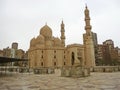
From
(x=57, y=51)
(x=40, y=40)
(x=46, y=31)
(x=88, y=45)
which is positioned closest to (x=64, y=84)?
(x=88, y=45)

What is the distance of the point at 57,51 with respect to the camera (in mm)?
42469

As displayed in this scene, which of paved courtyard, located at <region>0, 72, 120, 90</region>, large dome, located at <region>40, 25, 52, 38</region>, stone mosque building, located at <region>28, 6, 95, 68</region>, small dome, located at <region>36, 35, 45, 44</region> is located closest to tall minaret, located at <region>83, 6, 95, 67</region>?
stone mosque building, located at <region>28, 6, 95, 68</region>

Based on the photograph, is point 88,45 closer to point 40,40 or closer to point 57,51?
point 57,51

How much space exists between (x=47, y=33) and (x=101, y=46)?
125 ft

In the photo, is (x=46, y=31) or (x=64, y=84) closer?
(x=64, y=84)

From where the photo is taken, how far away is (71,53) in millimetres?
41844

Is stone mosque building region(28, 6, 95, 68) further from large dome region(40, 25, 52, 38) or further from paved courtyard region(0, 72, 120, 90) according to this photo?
paved courtyard region(0, 72, 120, 90)

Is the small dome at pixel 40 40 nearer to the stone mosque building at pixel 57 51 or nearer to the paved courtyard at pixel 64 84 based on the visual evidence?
the stone mosque building at pixel 57 51

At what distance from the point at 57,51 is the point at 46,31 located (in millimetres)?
6639

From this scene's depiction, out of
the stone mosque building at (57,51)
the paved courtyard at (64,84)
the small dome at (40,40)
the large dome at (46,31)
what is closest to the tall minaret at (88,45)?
the stone mosque building at (57,51)

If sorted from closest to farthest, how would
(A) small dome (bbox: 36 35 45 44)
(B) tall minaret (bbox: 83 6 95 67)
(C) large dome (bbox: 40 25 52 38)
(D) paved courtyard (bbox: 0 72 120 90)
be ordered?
(D) paved courtyard (bbox: 0 72 120 90) < (B) tall minaret (bbox: 83 6 95 67) < (A) small dome (bbox: 36 35 45 44) < (C) large dome (bbox: 40 25 52 38)

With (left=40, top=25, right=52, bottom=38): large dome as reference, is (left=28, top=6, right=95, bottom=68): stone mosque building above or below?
below

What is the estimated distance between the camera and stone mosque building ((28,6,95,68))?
39.9 m

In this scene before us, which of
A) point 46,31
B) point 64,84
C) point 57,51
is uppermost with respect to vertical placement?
point 46,31
